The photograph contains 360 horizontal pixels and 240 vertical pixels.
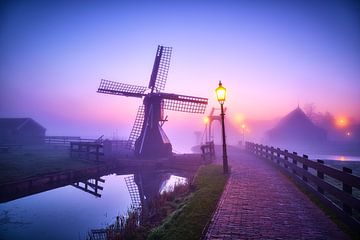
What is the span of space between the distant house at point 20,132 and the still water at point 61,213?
1570 inches

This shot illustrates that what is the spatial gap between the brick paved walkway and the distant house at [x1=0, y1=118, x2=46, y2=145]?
53.0 meters

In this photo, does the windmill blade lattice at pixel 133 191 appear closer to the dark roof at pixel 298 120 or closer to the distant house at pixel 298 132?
the distant house at pixel 298 132

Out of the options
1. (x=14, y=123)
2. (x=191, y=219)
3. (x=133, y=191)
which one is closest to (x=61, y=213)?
(x=133, y=191)

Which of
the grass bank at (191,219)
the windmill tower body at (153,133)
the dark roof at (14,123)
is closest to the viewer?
the grass bank at (191,219)

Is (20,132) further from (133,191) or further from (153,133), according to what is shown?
(133,191)

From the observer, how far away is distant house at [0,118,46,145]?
50.0 m

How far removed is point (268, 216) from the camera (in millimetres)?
7281

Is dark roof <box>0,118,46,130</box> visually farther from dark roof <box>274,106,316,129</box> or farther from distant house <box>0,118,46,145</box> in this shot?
dark roof <box>274,106,316,129</box>

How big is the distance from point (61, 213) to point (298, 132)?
206ft

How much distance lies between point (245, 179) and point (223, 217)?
6.34 m

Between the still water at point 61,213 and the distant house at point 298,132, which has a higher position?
the distant house at point 298,132

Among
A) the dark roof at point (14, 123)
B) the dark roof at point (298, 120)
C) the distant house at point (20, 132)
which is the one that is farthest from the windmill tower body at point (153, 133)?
the dark roof at point (298, 120)

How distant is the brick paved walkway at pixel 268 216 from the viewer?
6.05m

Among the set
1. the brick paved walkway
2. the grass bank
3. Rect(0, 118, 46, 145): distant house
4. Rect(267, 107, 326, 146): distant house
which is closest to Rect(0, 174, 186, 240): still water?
the grass bank
